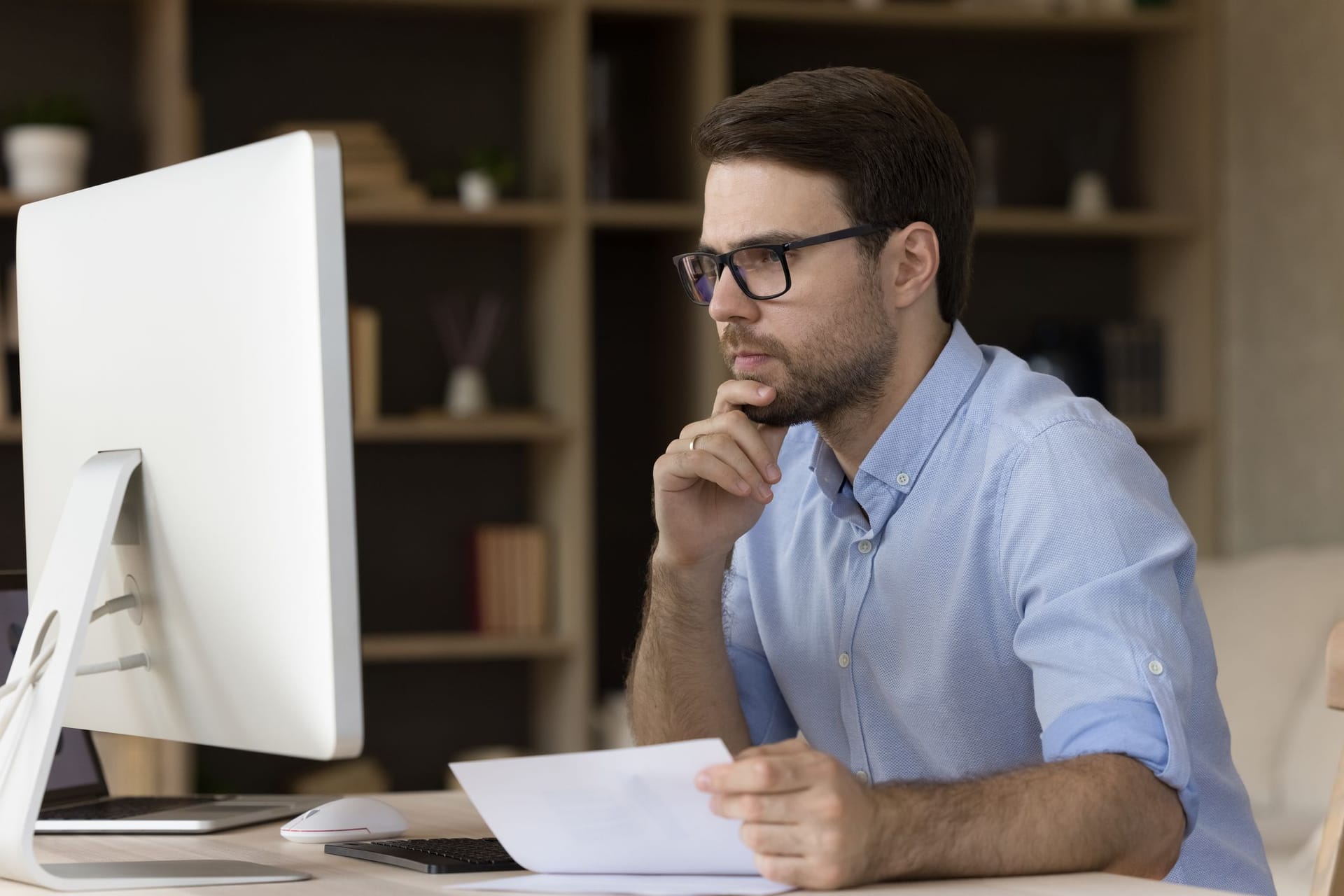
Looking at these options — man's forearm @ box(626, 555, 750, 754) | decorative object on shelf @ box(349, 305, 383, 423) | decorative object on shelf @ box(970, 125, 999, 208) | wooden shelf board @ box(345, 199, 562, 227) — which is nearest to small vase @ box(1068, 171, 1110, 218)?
decorative object on shelf @ box(970, 125, 999, 208)

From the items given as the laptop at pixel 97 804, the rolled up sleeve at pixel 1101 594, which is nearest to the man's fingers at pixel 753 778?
the rolled up sleeve at pixel 1101 594

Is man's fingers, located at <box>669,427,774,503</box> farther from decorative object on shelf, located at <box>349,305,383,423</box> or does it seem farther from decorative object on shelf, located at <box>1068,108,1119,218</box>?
decorative object on shelf, located at <box>1068,108,1119,218</box>

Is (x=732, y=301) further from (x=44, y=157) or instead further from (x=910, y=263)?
(x=44, y=157)

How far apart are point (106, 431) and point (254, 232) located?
0.24m

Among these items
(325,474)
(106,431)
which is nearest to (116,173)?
(106,431)

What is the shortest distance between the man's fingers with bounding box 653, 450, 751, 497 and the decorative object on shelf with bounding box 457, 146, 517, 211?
2064 mm

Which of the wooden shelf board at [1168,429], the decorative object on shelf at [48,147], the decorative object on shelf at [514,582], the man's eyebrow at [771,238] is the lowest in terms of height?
the decorative object on shelf at [514,582]

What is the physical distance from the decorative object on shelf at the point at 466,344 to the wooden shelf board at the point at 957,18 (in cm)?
87

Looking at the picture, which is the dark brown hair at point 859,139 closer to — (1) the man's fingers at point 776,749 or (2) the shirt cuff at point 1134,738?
(2) the shirt cuff at point 1134,738

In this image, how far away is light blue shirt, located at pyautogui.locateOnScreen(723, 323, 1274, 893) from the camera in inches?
47.3

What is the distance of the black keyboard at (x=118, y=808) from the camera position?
1395 mm

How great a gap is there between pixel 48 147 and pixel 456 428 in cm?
100

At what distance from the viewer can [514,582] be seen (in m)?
3.52

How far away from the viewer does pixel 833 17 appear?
3.60m
